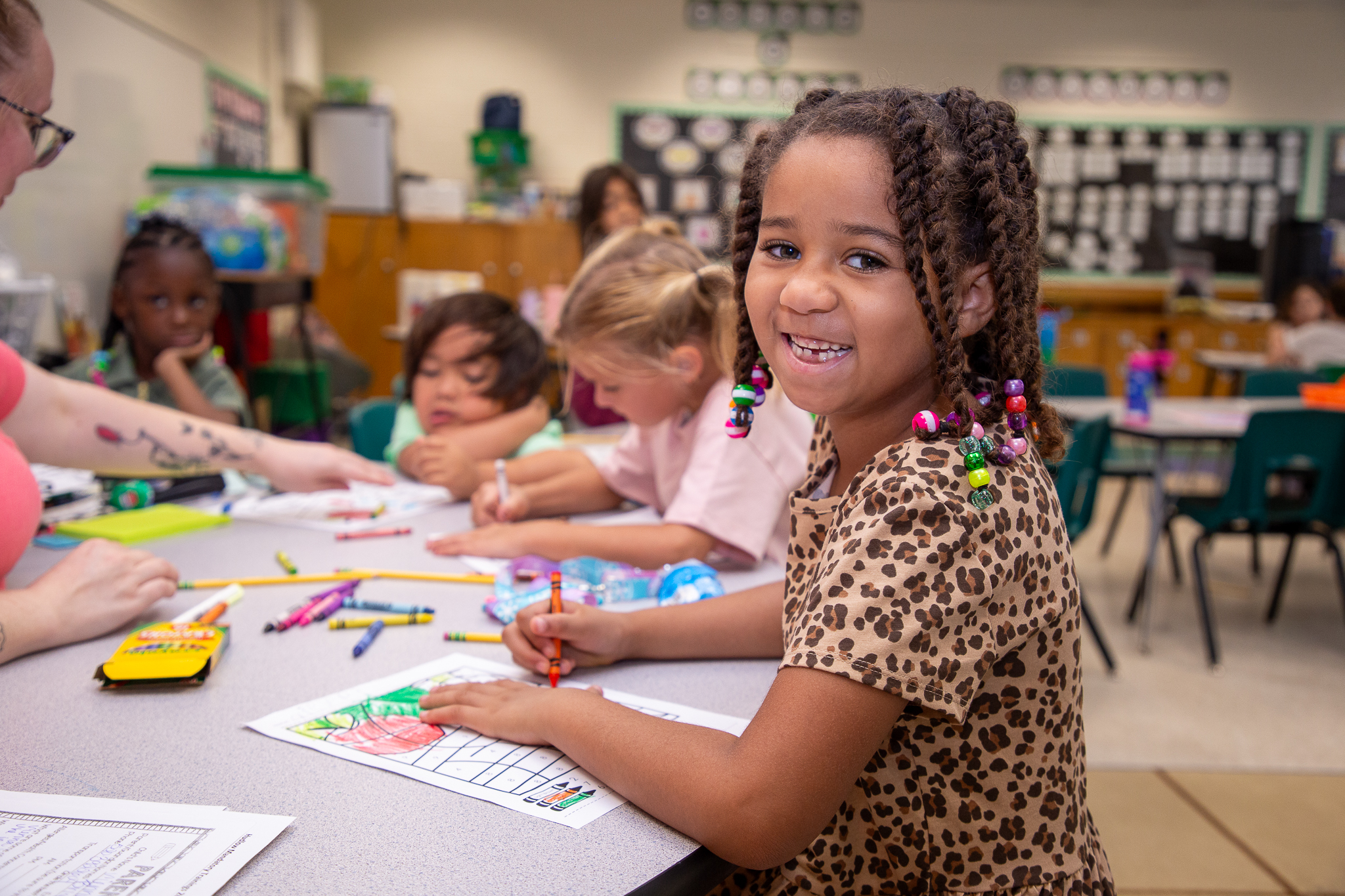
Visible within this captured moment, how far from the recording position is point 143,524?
4.89ft

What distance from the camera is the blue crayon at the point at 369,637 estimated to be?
3.39 feet

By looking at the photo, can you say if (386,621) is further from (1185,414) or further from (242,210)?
(1185,414)

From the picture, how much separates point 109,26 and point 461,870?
4537mm

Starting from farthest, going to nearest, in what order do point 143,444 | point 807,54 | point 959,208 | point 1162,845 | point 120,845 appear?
point 807,54 < point 1162,845 < point 143,444 < point 959,208 < point 120,845

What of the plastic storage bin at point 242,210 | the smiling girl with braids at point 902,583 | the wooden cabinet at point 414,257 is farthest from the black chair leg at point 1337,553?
the wooden cabinet at point 414,257

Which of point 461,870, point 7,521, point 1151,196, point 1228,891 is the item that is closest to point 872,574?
point 461,870

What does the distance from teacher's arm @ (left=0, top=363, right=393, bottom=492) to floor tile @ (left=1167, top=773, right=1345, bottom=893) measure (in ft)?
6.47

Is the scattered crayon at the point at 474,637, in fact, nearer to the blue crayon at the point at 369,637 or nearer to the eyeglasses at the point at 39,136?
the blue crayon at the point at 369,637

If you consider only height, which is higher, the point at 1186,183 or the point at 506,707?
the point at 1186,183

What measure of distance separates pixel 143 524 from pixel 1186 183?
7.96m

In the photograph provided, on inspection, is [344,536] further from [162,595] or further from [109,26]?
[109,26]

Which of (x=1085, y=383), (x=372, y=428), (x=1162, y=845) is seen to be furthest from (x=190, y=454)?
(x=1085, y=383)

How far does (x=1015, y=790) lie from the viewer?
0.78 meters

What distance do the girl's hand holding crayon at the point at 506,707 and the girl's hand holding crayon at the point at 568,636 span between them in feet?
0.25
